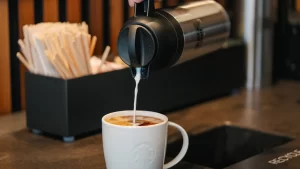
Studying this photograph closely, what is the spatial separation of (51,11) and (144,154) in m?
0.60

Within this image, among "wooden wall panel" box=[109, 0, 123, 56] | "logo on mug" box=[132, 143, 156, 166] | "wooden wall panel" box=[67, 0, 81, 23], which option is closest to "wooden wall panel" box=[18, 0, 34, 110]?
"wooden wall panel" box=[67, 0, 81, 23]

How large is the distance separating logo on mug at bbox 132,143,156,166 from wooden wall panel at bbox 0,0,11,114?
1.77 feet

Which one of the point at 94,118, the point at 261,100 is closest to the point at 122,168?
the point at 94,118

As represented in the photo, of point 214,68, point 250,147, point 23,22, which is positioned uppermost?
point 23,22

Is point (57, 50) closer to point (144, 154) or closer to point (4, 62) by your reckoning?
point (4, 62)

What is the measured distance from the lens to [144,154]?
3.26 ft

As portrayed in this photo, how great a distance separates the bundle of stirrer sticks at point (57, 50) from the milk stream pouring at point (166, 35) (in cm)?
20

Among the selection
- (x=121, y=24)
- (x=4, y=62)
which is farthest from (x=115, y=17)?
(x=4, y=62)

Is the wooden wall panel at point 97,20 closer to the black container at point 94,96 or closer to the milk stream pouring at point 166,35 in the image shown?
the black container at point 94,96

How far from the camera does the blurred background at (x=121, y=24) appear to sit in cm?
141

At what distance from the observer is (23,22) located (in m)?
1.42

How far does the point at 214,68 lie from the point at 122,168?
0.65 metres

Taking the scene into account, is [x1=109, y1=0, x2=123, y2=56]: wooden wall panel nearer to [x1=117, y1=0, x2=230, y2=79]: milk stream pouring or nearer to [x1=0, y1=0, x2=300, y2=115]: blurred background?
[x1=0, y1=0, x2=300, y2=115]: blurred background

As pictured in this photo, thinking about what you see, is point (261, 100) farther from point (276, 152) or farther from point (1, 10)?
point (1, 10)
